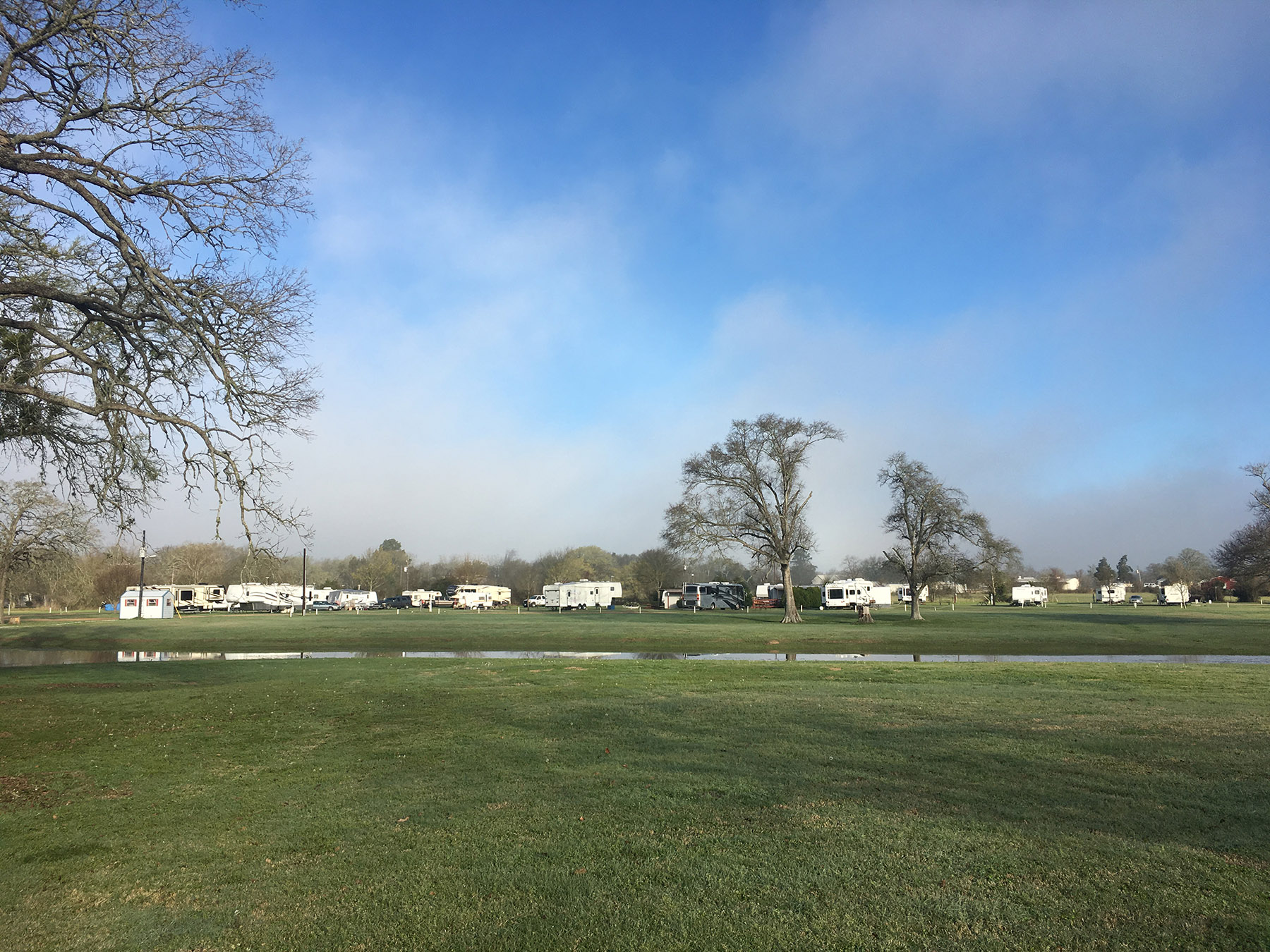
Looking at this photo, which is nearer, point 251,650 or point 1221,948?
point 1221,948

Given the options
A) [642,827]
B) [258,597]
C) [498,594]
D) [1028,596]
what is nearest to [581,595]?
[498,594]

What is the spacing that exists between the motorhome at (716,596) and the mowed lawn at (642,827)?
6648 centimetres

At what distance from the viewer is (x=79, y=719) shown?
41.4ft

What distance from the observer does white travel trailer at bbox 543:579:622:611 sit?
244 feet

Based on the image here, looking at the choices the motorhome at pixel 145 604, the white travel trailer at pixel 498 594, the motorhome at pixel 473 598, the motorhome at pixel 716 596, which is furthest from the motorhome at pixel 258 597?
the motorhome at pixel 716 596

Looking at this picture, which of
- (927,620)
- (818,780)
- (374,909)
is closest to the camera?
(374,909)

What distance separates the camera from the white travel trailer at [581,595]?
74438 mm

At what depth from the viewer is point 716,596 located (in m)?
79.9

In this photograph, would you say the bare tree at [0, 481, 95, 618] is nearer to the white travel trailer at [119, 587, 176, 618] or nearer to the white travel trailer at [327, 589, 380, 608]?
the white travel trailer at [119, 587, 176, 618]

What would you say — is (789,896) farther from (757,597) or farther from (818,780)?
(757,597)

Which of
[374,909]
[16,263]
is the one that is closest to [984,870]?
[374,909]

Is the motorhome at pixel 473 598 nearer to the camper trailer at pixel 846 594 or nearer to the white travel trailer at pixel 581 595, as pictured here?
the white travel trailer at pixel 581 595

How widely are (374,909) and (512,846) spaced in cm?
135

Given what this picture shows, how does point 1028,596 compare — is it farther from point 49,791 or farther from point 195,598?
A: point 49,791
